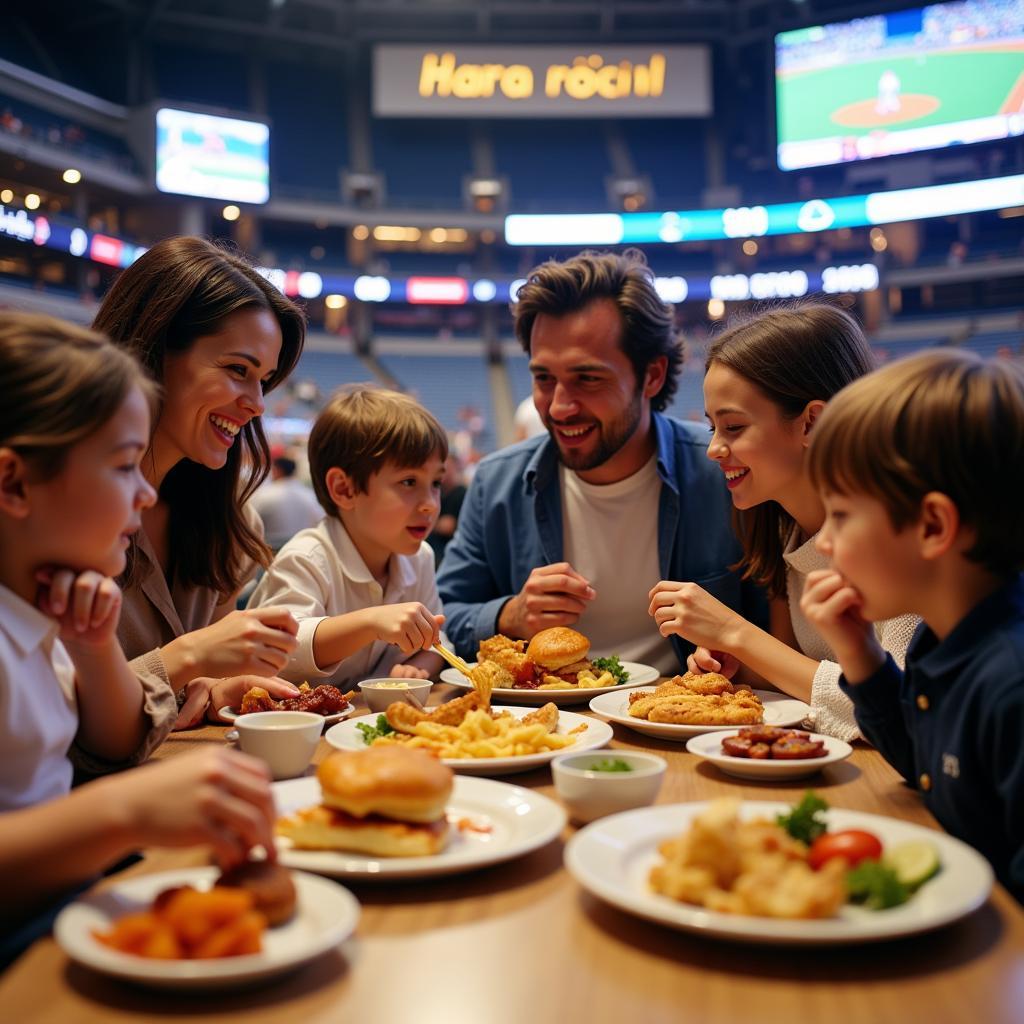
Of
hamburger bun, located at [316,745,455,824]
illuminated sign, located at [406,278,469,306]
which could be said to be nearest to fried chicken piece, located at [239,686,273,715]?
hamburger bun, located at [316,745,455,824]

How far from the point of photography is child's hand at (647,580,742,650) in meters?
1.90

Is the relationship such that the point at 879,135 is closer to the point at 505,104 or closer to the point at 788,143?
the point at 788,143

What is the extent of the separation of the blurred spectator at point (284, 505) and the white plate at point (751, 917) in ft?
19.5

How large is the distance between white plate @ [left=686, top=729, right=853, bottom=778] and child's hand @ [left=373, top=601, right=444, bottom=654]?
622 millimetres

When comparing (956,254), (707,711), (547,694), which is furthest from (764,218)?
(707,711)

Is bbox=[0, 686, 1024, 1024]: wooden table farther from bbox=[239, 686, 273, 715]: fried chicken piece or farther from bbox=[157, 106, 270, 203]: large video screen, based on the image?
bbox=[157, 106, 270, 203]: large video screen

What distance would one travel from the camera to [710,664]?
6.57ft

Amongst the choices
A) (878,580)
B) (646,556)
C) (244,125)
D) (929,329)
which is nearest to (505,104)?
(244,125)

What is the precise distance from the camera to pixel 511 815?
119 cm

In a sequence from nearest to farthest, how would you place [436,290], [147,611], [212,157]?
[147,611] → [212,157] → [436,290]

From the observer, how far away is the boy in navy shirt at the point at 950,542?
117 cm

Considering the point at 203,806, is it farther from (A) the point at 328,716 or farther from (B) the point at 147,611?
(B) the point at 147,611

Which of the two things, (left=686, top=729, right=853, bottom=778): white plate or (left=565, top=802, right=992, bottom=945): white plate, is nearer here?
(left=565, top=802, right=992, bottom=945): white plate

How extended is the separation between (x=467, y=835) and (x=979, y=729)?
0.62m
